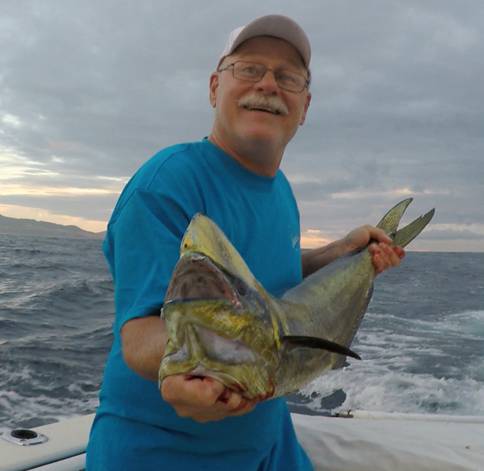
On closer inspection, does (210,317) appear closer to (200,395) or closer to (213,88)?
(200,395)

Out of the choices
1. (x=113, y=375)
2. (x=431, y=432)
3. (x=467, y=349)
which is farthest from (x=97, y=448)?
(x=467, y=349)

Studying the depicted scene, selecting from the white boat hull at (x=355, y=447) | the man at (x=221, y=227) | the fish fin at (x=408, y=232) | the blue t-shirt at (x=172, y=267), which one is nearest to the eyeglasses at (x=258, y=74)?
the man at (x=221, y=227)

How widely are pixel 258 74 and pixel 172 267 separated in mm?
843

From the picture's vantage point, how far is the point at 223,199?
183cm

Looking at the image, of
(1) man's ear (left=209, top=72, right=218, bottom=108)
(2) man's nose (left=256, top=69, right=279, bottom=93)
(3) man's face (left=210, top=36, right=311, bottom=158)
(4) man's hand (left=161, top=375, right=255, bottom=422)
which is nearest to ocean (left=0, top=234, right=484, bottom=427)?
(1) man's ear (left=209, top=72, right=218, bottom=108)

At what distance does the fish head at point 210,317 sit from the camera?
43.1 inches

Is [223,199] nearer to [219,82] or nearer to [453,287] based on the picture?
[219,82]

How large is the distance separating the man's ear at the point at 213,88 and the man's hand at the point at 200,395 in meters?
1.28

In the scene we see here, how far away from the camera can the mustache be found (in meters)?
1.96

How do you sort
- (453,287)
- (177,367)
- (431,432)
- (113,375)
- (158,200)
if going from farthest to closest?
1. (453,287)
2. (431,432)
3. (113,375)
4. (158,200)
5. (177,367)

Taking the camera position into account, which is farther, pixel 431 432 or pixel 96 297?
pixel 96 297

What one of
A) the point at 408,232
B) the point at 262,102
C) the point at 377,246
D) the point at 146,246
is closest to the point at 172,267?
the point at 146,246

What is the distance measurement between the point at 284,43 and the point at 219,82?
0.26 m

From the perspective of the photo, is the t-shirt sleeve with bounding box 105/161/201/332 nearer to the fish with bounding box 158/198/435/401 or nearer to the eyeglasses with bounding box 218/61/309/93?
the fish with bounding box 158/198/435/401
